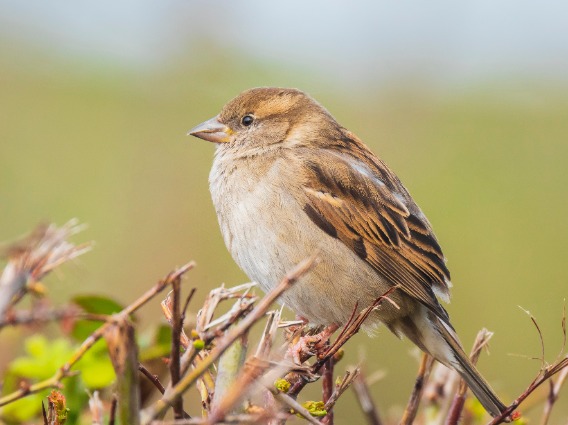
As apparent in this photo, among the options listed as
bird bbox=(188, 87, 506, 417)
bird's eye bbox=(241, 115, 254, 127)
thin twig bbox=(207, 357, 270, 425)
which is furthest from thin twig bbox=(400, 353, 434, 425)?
bird's eye bbox=(241, 115, 254, 127)

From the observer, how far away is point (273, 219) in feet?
9.81

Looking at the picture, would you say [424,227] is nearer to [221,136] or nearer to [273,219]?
[273,219]

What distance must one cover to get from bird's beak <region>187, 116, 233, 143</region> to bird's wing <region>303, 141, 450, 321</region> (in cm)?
43

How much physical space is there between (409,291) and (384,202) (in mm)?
322

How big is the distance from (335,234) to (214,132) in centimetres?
72

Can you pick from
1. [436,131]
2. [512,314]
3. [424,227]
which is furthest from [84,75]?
[424,227]

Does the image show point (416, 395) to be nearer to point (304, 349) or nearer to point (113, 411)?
point (304, 349)

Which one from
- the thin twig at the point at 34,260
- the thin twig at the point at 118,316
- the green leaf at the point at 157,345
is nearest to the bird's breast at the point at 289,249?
the green leaf at the point at 157,345

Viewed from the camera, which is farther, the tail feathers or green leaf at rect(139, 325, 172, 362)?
the tail feathers

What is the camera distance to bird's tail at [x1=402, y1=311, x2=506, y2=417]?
98.0 inches

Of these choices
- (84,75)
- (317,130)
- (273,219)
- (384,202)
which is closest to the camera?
(273,219)

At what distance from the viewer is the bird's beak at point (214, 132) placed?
3539 mm

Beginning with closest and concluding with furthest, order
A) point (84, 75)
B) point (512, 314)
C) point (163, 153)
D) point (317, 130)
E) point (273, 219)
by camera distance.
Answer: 1. point (273, 219)
2. point (317, 130)
3. point (512, 314)
4. point (163, 153)
5. point (84, 75)

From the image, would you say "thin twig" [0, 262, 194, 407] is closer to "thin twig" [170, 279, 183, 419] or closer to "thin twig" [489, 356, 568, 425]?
"thin twig" [170, 279, 183, 419]
